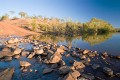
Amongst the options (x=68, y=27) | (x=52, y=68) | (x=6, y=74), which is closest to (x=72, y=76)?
(x=52, y=68)

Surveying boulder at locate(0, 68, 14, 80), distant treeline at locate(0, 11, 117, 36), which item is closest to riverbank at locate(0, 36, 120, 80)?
boulder at locate(0, 68, 14, 80)

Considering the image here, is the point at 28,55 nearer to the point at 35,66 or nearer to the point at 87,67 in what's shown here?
the point at 35,66

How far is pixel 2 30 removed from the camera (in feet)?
235

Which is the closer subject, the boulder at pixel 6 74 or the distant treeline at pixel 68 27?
the boulder at pixel 6 74

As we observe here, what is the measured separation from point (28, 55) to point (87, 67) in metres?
10.5

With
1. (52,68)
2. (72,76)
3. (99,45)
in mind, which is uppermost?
(72,76)

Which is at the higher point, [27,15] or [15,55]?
[27,15]

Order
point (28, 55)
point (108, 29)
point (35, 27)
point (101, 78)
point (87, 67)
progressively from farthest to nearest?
point (108, 29) → point (35, 27) → point (28, 55) → point (87, 67) → point (101, 78)

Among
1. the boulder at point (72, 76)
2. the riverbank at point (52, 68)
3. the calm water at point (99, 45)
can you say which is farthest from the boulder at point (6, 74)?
the calm water at point (99, 45)

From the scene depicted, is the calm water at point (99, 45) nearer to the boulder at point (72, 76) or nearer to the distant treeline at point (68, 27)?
the boulder at point (72, 76)

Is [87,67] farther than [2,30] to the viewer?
No

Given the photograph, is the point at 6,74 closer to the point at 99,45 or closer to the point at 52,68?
the point at 52,68

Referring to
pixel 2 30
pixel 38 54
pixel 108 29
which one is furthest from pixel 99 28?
pixel 38 54

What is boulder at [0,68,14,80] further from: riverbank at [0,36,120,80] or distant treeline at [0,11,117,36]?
distant treeline at [0,11,117,36]
